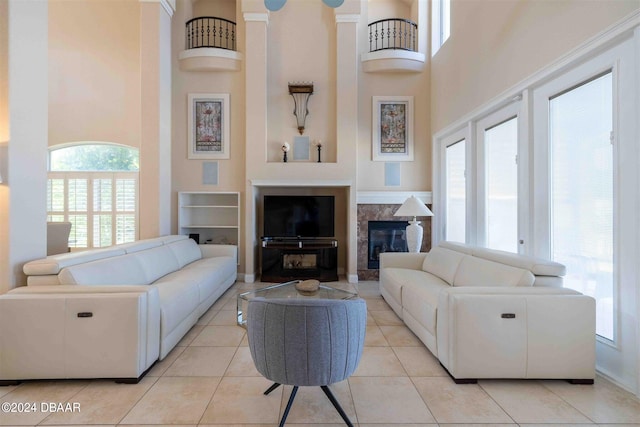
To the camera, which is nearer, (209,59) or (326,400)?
(326,400)

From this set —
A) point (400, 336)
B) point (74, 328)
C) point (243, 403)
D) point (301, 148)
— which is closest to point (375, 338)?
point (400, 336)

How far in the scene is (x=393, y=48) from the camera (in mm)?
5793

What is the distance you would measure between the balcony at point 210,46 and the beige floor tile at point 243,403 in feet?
17.0

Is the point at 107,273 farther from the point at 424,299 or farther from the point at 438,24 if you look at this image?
the point at 438,24

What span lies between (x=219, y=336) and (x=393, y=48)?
5288 mm

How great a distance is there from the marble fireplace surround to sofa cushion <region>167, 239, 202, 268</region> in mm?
2705

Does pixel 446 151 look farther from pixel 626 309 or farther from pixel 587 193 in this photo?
pixel 626 309

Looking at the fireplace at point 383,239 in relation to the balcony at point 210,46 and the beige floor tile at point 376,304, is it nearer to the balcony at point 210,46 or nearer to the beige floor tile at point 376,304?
the beige floor tile at point 376,304

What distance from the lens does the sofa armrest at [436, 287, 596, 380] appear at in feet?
7.61

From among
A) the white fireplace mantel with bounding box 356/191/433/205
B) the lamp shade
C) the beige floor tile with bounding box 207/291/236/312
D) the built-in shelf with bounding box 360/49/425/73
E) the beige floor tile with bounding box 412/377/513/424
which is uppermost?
the built-in shelf with bounding box 360/49/425/73

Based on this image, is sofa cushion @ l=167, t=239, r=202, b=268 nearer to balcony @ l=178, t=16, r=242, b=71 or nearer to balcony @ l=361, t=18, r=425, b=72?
balcony @ l=178, t=16, r=242, b=71

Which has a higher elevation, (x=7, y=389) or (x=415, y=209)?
(x=415, y=209)

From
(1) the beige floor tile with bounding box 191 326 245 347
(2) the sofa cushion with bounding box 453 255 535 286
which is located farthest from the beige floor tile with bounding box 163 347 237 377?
(2) the sofa cushion with bounding box 453 255 535 286

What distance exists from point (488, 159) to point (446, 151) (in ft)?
4.85
